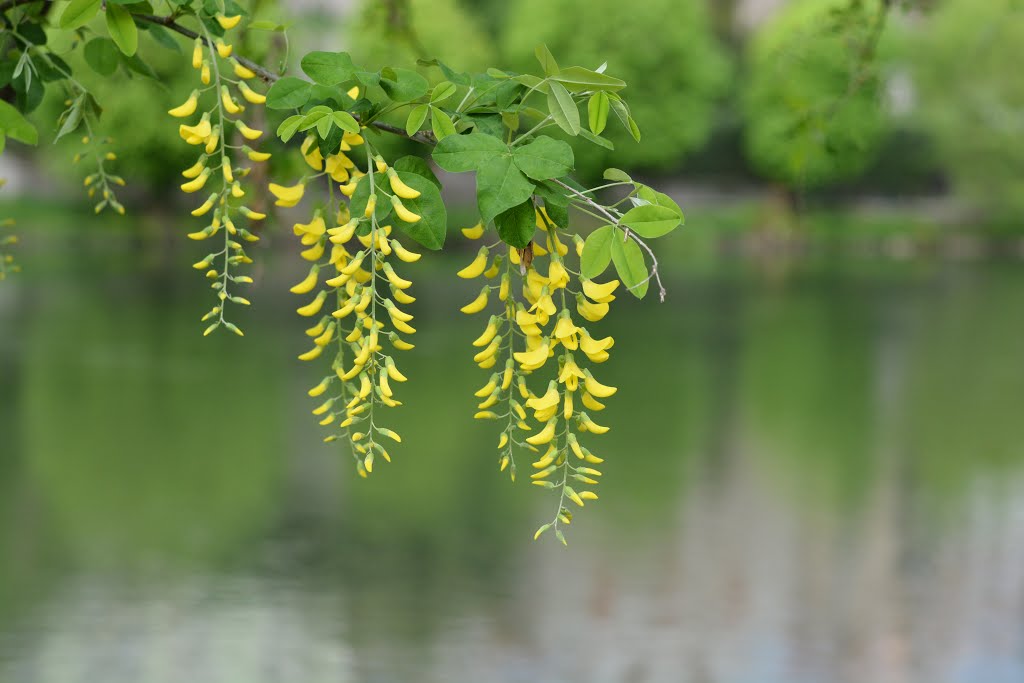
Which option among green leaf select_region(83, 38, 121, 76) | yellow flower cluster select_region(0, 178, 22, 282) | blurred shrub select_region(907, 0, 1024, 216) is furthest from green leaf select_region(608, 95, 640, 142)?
blurred shrub select_region(907, 0, 1024, 216)

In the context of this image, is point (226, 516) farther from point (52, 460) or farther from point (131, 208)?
point (131, 208)

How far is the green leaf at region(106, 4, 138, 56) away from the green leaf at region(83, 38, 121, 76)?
0.31m

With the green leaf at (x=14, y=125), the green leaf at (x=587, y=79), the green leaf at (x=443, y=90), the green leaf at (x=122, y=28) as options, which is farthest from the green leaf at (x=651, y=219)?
the green leaf at (x=14, y=125)

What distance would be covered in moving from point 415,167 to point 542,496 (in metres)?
8.01

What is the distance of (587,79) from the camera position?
129 cm

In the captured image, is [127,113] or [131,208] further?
[131,208]

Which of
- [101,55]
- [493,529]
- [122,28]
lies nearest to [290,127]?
[122,28]

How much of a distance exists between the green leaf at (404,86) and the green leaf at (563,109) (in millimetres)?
144

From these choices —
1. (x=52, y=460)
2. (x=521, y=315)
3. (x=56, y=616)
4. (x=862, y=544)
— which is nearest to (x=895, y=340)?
(x=862, y=544)

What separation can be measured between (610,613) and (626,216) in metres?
5.87

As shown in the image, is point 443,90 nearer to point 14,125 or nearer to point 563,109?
point 563,109

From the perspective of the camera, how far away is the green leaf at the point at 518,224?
4.27 feet

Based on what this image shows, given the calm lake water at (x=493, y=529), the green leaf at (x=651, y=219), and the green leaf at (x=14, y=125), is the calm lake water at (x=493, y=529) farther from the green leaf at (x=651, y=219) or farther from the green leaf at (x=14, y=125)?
the green leaf at (x=651, y=219)

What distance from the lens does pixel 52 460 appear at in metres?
9.93
